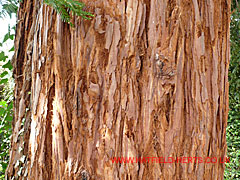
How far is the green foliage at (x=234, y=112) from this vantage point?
3664 mm

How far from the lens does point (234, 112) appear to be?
12.6 feet

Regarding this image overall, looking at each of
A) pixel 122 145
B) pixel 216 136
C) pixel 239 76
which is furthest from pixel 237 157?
pixel 122 145

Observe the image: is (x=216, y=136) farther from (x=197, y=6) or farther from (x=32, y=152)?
(x=32, y=152)

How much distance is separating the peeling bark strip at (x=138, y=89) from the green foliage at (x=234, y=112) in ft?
9.77

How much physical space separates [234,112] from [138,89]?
3.41 metres

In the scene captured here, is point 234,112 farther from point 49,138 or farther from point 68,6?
point 68,6

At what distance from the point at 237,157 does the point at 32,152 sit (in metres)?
3.45

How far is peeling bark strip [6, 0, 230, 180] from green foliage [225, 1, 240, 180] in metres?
2.98

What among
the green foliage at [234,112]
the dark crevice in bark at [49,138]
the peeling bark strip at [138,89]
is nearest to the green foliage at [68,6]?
the peeling bark strip at [138,89]

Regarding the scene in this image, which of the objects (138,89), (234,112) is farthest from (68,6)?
(234,112)

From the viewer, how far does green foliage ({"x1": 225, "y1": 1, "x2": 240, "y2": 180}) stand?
3.66 meters

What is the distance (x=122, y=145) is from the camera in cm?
90

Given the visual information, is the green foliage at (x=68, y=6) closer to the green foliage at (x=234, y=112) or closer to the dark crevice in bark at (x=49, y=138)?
the dark crevice in bark at (x=49, y=138)

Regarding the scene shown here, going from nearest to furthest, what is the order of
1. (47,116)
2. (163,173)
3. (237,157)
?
1. (163,173)
2. (47,116)
3. (237,157)
